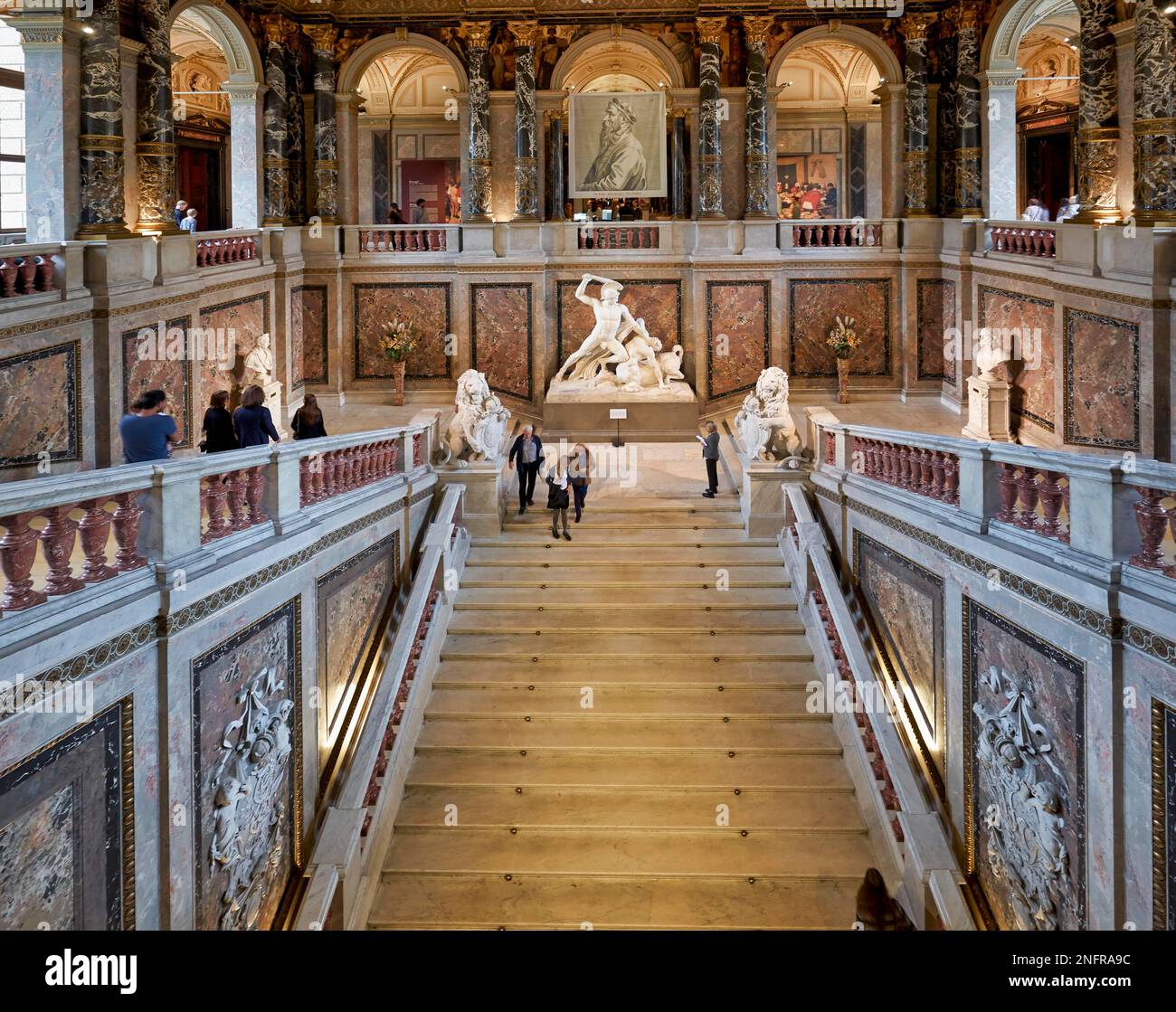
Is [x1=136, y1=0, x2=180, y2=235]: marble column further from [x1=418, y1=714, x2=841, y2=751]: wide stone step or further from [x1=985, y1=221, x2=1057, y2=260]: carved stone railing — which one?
[x1=985, y1=221, x2=1057, y2=260]: carved stone railing

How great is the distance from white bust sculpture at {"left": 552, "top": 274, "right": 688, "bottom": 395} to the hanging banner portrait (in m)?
2.60

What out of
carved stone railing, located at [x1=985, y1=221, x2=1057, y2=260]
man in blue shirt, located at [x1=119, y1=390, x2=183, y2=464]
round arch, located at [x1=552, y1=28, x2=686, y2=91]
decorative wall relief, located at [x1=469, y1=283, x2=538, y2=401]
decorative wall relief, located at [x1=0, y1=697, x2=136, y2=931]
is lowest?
decorative wall relief, located at [x1=0, y1=697, x2=136, y2=931]

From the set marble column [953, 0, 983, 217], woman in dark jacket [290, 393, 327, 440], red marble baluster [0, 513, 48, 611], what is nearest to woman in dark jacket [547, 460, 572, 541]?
woman in dark jacket [290, 393, 327, 440]

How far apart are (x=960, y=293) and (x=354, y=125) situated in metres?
10.6

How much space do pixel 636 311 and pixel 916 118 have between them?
5515 mm

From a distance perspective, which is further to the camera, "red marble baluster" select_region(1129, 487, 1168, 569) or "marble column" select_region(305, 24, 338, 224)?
"marble column" select_region(305, 24, 338, 224)

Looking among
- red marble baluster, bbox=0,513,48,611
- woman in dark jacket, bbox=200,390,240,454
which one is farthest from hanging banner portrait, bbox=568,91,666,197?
red marble baluster, bbox=0,513,48,611

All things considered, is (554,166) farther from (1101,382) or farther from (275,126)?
(1101,382)

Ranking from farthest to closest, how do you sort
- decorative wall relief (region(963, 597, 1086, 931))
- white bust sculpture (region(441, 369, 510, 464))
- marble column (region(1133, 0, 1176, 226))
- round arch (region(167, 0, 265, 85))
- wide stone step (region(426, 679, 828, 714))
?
round arch (region(167, 0, 265, 85)) < white bust sculpture (region(441, 369, 510, 464)) < marble column (region(1133, 0, 1176, 226)) < wide stone step (region(426, 679, 828, 714)) < decorative wall relief (region(963, 597, 1086, 931))

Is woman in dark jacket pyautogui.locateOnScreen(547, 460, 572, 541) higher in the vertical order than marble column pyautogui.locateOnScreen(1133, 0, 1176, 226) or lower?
lower

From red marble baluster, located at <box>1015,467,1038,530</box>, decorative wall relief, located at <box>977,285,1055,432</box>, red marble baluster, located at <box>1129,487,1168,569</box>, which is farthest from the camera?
decorative wall relief, located at <box>977,285,1055,432</box>

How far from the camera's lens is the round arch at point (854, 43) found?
65.6 feet

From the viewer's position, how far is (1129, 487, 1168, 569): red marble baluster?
649 cm

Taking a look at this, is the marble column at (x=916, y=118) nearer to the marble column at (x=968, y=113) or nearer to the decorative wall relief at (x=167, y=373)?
the marble column at (x=968, y=113)
